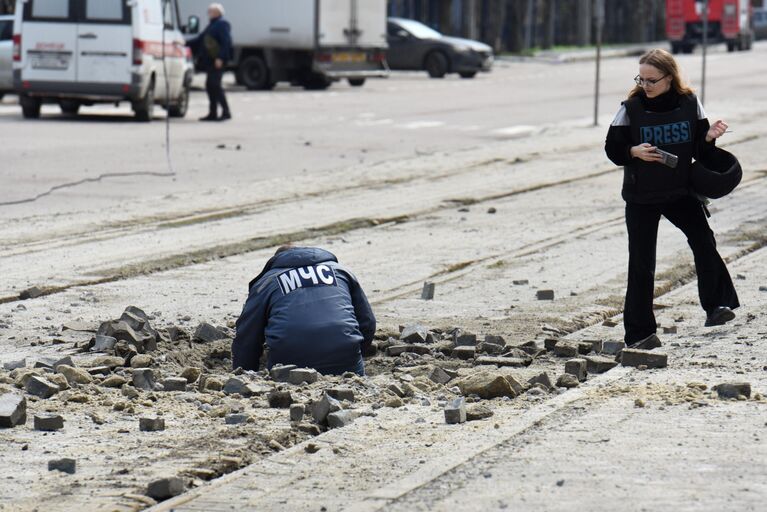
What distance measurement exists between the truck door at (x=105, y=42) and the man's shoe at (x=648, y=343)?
17347 mm

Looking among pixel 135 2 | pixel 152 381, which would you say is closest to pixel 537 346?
pixel 152 381

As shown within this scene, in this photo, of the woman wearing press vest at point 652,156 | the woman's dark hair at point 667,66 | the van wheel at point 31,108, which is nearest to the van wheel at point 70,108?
the van wheel at point 31,108

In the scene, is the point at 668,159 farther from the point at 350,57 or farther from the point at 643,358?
the point at 350,57

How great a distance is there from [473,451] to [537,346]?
242cm

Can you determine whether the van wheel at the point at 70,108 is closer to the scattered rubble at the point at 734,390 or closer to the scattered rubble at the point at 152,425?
the scattered rubble at the point at 152,425

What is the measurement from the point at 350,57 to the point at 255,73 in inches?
83.6

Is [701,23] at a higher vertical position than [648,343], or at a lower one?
higher

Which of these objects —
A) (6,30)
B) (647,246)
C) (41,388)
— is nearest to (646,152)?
(647,246)

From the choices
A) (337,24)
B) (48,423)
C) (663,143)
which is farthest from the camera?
(337,24)

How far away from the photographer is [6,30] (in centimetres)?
2817

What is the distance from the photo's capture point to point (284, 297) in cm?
752

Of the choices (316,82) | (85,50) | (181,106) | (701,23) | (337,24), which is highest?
(337,24)

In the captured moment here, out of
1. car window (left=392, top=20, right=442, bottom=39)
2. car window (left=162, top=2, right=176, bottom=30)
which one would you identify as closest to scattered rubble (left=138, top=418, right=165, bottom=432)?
car window (left=162, top=2, right=176, bottom=30)

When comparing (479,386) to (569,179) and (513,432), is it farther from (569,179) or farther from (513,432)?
(569,179)
